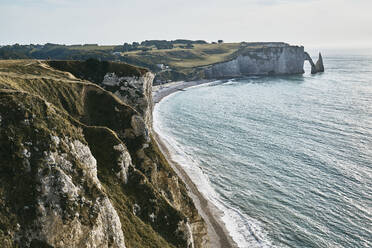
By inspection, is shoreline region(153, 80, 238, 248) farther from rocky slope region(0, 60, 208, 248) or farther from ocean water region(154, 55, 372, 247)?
rocky slope region(0, 60, 208, 248)

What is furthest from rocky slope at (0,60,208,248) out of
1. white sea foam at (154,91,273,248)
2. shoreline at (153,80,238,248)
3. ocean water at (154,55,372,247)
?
ocean water at (154,55,372,247)

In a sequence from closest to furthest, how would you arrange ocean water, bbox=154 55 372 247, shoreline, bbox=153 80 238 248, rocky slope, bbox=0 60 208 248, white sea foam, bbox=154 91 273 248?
rocky slope, bbox=0 60 208 248 → shoreline, bbox=153 80 238 248 → white sea foam, bbox=154 91 273 248 → ocean water, bbox=154 55 372 247

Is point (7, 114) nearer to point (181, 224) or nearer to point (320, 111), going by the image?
point (181, 224)

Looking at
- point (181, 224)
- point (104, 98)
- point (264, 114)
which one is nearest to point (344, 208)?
point (181, 224)

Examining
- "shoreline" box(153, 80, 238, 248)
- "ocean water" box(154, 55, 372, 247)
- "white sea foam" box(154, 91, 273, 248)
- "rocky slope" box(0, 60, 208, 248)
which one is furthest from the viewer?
"ocean water" box(154, 55, 372, 247)

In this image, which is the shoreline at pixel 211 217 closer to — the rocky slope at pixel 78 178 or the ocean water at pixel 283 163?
the ocean water at pixel 283 163

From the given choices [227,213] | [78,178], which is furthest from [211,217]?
[78,178]
